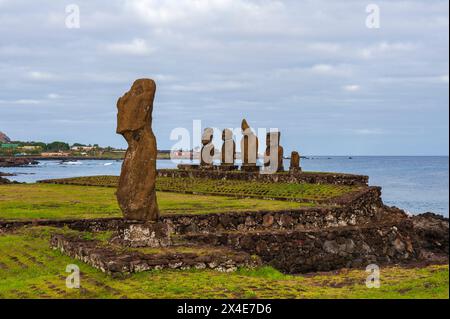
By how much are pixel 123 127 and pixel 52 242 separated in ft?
13.2

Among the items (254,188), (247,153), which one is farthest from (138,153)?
(247,153)

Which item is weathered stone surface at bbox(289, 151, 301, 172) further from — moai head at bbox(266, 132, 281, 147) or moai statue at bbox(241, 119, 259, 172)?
moai statue at bbox(241, 119, 259, 172)

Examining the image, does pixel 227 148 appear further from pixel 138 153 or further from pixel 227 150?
pixel 138 153

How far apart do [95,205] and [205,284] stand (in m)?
18.0

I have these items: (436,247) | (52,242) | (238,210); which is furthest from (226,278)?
(436,247)

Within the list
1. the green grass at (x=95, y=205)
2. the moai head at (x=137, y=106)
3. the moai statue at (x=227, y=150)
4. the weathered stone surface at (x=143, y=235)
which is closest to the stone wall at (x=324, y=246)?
the green grass at (x=95, y=205)

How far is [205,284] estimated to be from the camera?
12047 millimetres

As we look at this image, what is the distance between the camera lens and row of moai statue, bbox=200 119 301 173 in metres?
45.2

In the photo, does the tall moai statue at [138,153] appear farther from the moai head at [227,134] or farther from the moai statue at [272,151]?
the moai head at [227,134]

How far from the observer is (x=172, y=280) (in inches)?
485

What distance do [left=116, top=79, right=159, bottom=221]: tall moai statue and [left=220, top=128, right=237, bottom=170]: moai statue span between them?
109 feet

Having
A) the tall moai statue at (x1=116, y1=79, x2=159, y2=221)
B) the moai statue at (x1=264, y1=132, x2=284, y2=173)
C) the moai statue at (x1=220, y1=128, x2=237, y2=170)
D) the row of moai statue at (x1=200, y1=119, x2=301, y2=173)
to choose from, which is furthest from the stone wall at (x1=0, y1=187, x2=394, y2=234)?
the moai statue at (x1=220, y1=128, x2=237, y2=170)

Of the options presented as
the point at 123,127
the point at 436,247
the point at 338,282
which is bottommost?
the point at 436,247

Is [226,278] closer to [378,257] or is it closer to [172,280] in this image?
[172,280]
